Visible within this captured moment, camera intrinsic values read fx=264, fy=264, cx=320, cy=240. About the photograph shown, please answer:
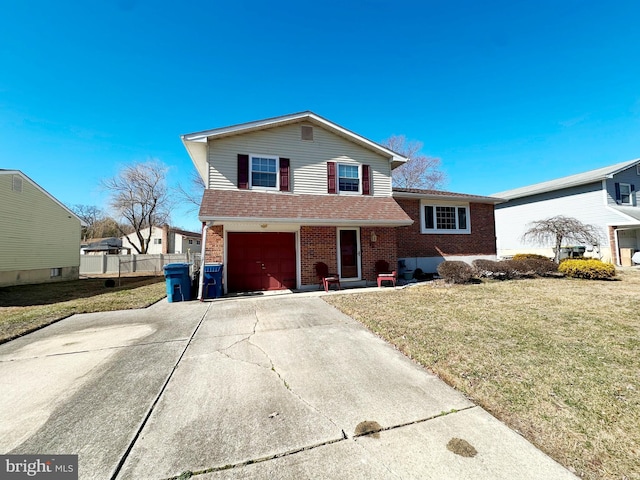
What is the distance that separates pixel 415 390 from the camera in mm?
3109

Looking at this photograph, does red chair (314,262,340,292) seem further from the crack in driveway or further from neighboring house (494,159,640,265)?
neighboring house (494,159,640,265)

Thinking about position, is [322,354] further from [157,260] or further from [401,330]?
[157,260]

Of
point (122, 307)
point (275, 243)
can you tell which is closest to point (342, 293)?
point (275, 243)

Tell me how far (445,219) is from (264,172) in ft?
30.5

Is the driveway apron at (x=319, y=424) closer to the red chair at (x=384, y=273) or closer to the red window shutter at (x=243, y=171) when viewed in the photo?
the red chair at (x=384, y=273)

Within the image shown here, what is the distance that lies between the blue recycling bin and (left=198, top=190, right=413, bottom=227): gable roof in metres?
1.69

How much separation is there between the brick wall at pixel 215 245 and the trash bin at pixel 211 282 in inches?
25.8

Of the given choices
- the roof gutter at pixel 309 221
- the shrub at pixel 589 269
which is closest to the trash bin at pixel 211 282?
the roof gutter at pixel 309 221

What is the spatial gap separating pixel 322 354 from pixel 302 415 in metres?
1.53

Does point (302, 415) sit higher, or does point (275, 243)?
point (275, 243)

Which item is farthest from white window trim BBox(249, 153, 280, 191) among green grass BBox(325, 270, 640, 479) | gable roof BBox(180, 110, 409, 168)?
green grass BBox(325, 270, 640, 479)

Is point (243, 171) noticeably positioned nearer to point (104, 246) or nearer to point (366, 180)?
point (366, 180)

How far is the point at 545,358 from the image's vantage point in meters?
3.79

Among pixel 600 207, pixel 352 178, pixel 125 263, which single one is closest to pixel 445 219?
pixel 352 178
